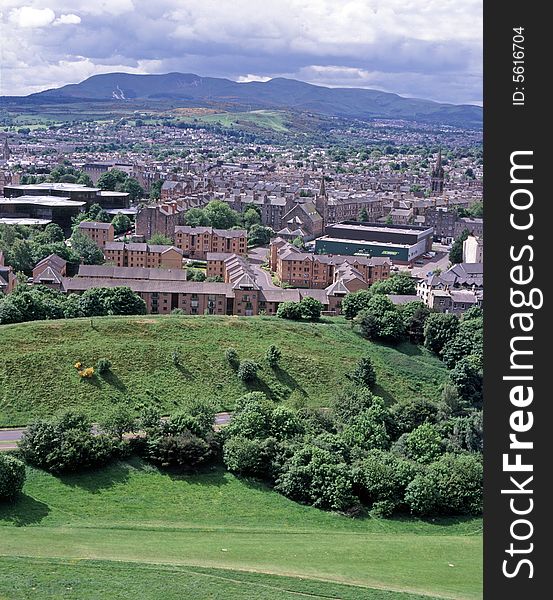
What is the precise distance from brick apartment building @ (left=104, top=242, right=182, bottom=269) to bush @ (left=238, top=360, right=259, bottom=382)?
103 ft

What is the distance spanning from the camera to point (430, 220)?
361 ft

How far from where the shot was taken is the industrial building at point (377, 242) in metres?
88.4

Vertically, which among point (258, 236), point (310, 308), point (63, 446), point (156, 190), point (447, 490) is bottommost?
point (447, 490)

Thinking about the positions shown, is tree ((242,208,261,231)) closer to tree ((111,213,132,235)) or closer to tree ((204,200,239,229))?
tree ((204,200,239,229))

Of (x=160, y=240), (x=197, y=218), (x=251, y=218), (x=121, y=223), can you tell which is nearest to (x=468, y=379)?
(x=160, y=240)

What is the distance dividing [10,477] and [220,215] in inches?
2709

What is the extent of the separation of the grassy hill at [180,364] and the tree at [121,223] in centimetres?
4593

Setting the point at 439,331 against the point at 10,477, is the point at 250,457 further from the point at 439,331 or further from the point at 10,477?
the point at 439,331

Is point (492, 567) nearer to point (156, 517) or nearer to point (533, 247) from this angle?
point (533, 247)

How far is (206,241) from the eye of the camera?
83.4 metres

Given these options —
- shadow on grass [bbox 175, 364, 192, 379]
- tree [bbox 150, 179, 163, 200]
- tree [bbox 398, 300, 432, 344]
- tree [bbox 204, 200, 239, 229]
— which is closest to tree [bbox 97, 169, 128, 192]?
tree [bbox 150, 179, 163, 200]

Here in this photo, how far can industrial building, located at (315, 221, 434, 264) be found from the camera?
88375 mm

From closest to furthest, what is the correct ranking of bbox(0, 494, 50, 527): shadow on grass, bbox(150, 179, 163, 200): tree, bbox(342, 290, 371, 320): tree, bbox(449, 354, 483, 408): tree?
bbox(0, 494, 50, 527): shadow on grass, bbox(449, 354, 483, 408): tree, bbox(342, 290, 371, 320): tree, bbox(150, 179, 163, 200): tree

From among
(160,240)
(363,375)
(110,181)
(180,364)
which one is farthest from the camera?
(110,181)
